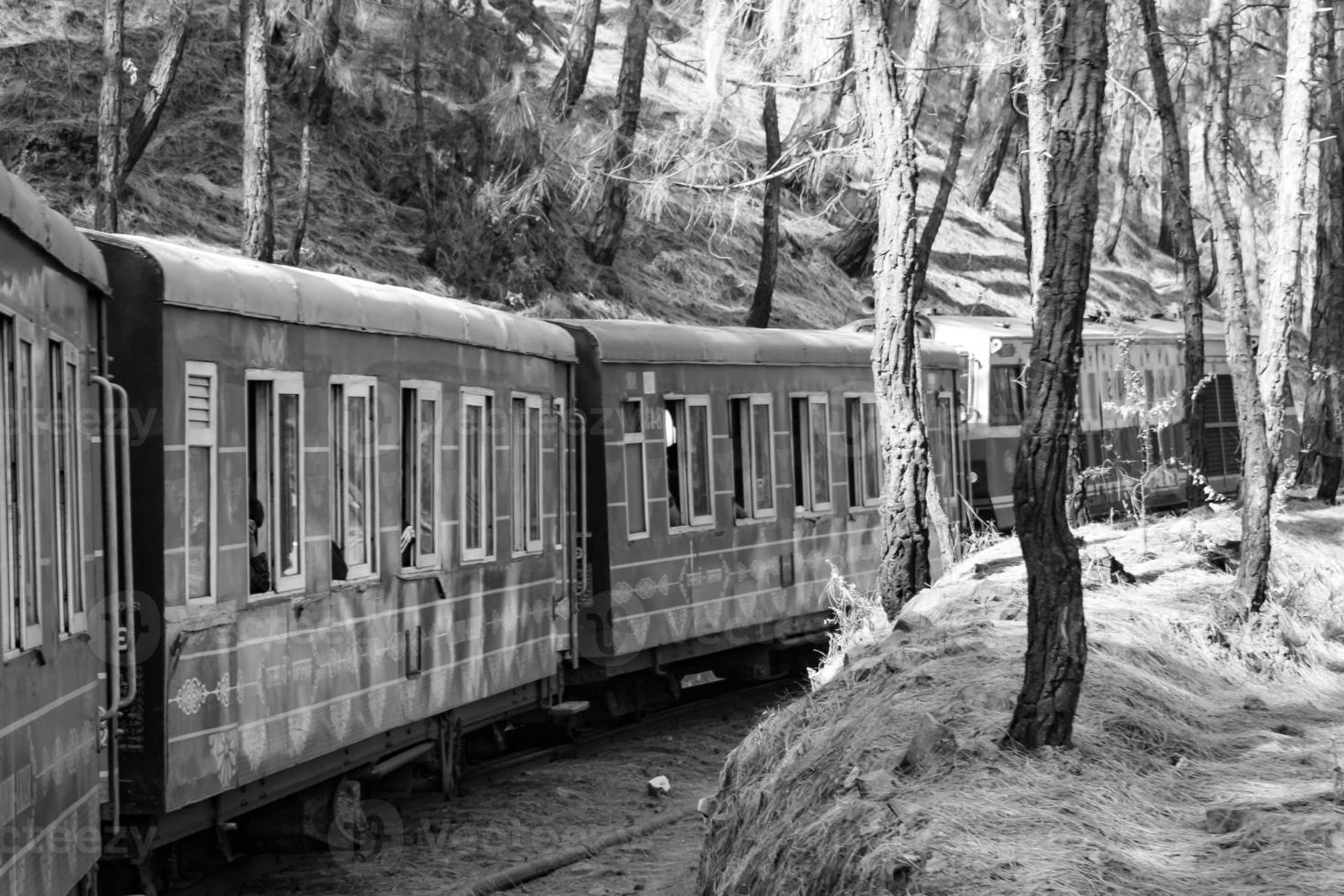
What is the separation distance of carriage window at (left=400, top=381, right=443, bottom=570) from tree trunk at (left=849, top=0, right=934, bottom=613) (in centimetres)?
331

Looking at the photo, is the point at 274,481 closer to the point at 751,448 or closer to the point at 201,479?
the point at 201,479

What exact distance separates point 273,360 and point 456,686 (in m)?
3.20

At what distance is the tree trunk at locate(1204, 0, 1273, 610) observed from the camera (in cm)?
1138

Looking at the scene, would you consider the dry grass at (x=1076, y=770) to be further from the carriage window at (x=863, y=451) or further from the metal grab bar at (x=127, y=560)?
the carriage window at (x=863, y=451)

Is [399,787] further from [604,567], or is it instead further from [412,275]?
[412,275]

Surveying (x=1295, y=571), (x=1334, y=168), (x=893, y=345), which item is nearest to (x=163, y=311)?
(x=893, y=345)

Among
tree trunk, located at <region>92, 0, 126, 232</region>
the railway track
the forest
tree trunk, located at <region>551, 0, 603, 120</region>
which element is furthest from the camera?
tree trunk, located at <region>551, 0, 603, 120</region>

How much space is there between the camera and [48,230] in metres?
6.00

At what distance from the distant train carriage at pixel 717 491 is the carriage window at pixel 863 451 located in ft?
0.07

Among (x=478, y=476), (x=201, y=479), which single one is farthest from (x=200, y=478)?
(x=478, y=476)

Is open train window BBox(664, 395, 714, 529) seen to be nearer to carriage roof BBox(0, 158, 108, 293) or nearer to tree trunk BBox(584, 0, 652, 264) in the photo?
carriage roof BBox(0, 158, 108, 293)

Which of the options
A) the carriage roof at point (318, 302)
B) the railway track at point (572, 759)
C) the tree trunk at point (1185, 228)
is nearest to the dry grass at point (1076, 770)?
the railway track at point (572, 759)

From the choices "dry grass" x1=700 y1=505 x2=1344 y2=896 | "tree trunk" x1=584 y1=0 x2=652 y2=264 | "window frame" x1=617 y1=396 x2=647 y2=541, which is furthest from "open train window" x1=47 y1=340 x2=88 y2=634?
"tree trunk" x1=584 y1=0 x2=652 y2=264

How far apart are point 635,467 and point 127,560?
6.75 meters
